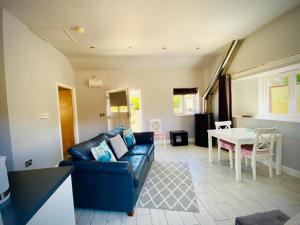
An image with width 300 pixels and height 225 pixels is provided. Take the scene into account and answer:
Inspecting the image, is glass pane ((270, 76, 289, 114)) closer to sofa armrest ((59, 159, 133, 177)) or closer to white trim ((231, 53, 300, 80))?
white trim ((231, 53, 300, 80))

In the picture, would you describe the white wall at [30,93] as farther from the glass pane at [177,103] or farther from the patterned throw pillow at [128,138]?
the glass pane at [177,103]

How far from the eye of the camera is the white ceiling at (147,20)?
220cm

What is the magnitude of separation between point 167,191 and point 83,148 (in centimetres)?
138

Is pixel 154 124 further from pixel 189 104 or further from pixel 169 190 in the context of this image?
pixel 169 190

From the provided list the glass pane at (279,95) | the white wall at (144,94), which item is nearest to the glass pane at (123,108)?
the white wall at (144,94)

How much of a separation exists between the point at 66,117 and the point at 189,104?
389 cm

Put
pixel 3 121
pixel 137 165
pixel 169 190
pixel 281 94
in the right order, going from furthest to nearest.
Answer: pixel 281 94 → pixel 169 190 → pixel 137 165 → pixel 3 121

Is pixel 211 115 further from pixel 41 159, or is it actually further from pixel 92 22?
pixel 41 159

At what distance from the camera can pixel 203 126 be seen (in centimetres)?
479

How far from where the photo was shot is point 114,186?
191 cm

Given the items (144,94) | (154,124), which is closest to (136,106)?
(144,94)

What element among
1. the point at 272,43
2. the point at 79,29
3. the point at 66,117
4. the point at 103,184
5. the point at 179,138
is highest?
the point at 79,29

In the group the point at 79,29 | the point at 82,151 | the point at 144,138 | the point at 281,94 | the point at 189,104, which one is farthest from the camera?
the point at 189,104

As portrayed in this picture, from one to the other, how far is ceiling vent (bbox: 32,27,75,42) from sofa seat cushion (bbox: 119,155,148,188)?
245 centimetres
